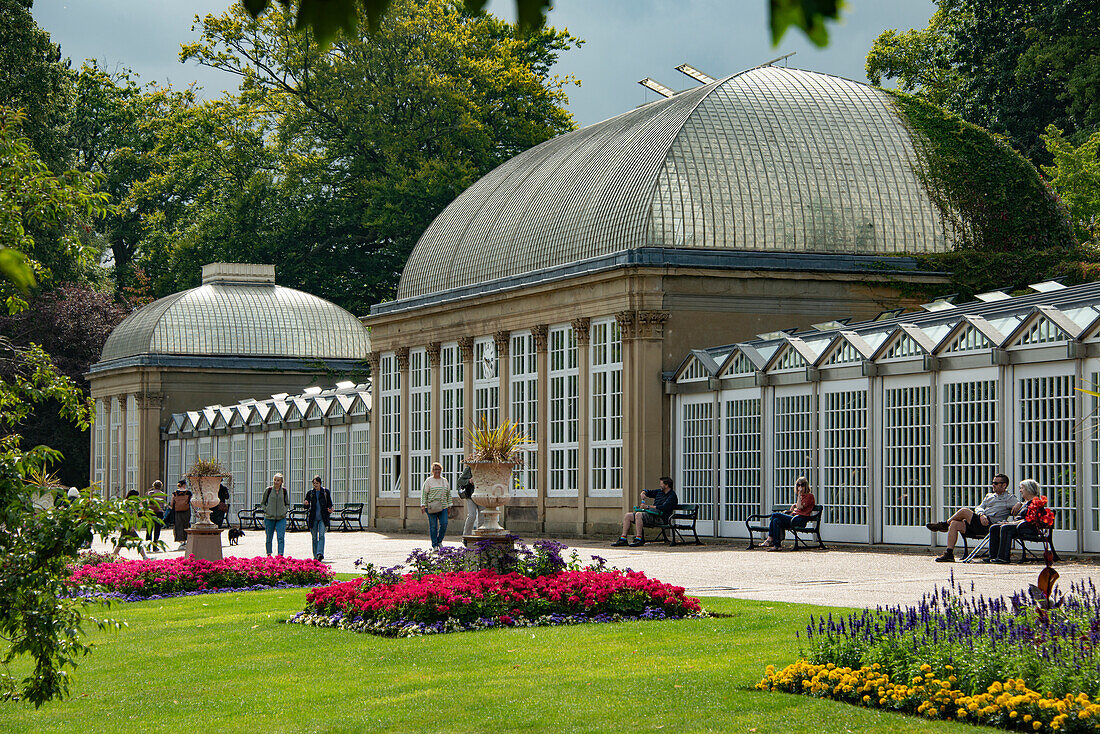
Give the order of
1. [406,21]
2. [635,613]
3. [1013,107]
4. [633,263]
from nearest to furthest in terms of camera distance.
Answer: [635,613] < [633,263] < [1013,107] < [406,21]

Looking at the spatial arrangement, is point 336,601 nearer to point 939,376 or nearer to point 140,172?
point 939,376

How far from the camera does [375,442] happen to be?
157 feet

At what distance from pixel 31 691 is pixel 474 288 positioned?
3099cm

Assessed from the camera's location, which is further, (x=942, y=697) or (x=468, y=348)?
(x=468, y=348)

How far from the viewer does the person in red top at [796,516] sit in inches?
1110

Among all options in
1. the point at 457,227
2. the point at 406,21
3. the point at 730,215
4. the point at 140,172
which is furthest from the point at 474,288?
the point at 140,172

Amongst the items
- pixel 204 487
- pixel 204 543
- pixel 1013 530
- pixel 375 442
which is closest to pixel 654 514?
pixel 204 487

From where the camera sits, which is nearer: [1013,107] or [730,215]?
[730,215]

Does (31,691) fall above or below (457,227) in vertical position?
below

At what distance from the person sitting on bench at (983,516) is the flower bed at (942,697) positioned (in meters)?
12.0

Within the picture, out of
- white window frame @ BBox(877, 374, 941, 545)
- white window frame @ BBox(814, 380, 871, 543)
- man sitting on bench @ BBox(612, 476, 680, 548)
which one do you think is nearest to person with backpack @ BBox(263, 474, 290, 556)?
man sitting on bench @ BBox(612, 476, 680, 548)

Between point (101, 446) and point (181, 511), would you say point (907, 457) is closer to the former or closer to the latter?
point (181, 511)

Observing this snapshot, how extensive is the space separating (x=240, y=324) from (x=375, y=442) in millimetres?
16032

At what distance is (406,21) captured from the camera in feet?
224
